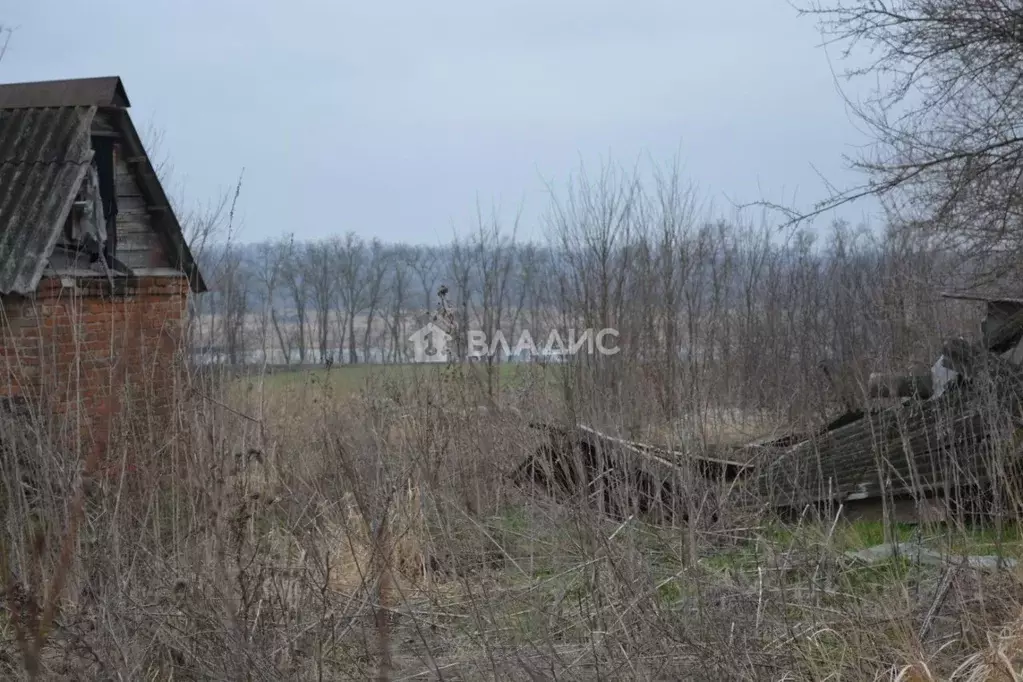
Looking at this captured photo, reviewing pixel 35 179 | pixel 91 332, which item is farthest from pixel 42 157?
pixel 91 332

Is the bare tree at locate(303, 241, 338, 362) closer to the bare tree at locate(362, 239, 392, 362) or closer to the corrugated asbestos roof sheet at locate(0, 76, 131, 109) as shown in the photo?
the bare tree at locate(362, 239, 392, 362)

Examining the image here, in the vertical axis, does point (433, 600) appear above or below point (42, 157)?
below

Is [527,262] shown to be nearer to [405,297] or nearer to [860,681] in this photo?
[405,297]

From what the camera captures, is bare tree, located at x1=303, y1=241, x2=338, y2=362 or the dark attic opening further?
bare tree, located at x1=303, y1=241, x2=338, y2=362

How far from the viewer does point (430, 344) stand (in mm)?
9461

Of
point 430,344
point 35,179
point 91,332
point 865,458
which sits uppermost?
point 35,179

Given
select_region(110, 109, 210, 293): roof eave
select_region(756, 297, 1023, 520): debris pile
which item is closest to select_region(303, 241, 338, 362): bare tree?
select_region(110, 109, 210, 293): roof eave

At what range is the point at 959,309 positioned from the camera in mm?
14148

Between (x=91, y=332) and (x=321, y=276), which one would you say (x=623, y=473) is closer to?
(x=91, y=332)

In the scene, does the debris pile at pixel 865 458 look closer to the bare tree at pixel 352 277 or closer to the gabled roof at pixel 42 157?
the gabled roof at pixel 42 157

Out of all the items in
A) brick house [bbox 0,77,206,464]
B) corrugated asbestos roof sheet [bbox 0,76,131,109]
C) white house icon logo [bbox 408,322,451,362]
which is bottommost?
white house icon logo [bbox 408,322,451,362]

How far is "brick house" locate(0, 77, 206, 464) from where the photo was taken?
8.26 metres

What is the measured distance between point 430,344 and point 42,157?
3869 mm

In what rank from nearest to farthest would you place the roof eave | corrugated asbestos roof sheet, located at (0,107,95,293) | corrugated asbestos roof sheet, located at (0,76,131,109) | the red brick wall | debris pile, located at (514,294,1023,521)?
debris pile, located at (514,294,1023,521) → the red brick wall → corrugated asbestos roof sheet, located at (0,107,95,293) → corrugated asbestos roof sheet, located at (0,76,131,109) → the roof eave
